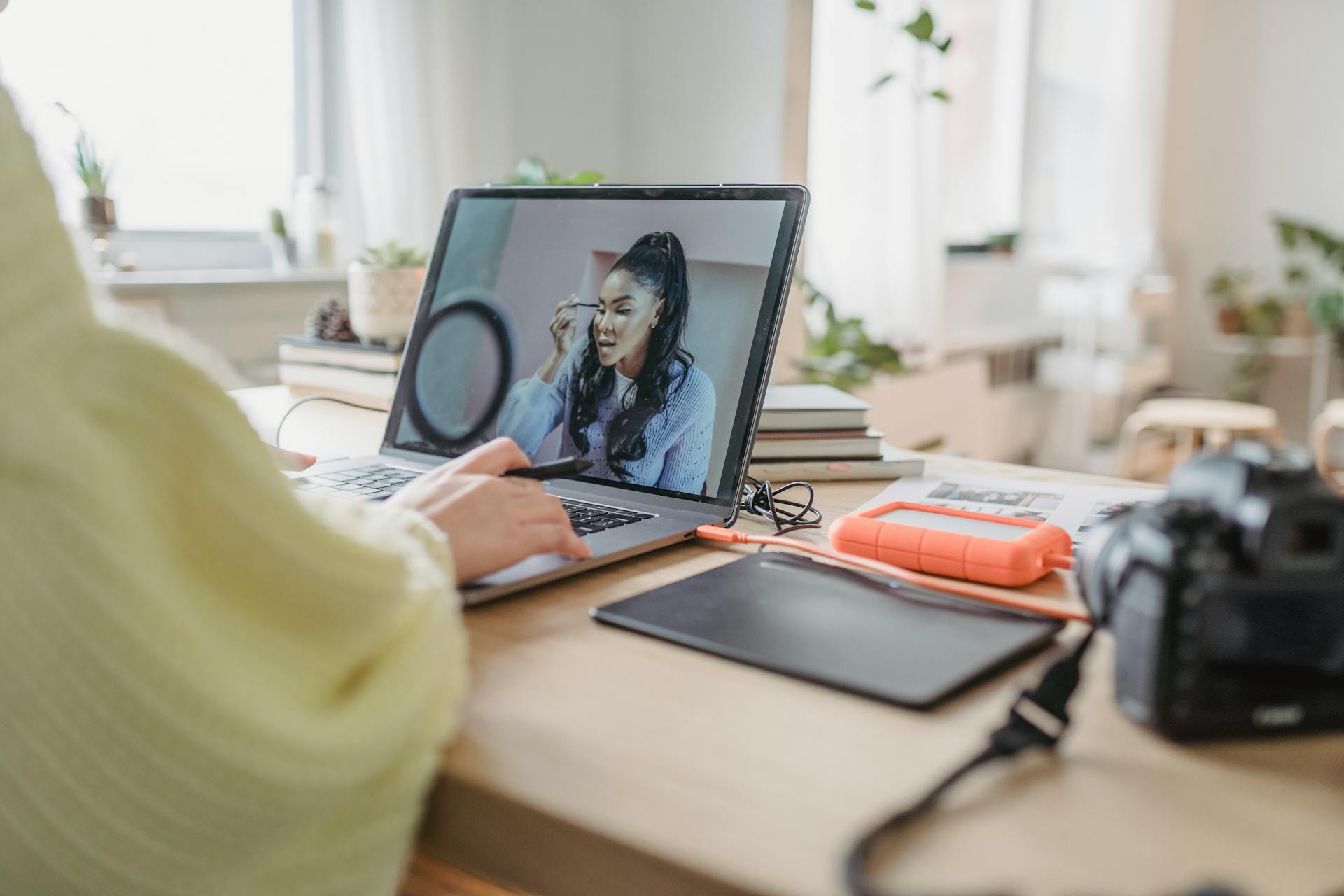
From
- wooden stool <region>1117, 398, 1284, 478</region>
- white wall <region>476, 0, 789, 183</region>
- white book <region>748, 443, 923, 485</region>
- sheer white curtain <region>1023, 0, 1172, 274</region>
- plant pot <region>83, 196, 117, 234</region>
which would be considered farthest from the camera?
sheer white curtain <region>1023, 0, 1172, 274</region>

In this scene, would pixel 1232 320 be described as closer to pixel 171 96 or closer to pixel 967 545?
pixel 171 96

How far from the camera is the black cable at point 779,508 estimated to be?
784 mm

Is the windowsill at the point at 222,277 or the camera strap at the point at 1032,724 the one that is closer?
the camera strap at the point at 1032,724

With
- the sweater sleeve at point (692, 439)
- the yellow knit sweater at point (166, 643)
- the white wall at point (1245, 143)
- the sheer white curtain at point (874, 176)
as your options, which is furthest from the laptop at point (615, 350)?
the white wall at point (1245, 143)

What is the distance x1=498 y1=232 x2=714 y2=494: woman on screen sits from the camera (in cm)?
78

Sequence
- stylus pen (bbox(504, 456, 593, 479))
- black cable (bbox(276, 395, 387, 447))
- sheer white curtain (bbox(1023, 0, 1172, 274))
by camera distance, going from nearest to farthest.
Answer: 1. stylus pen (bbox(504, 456, 593, 479))
2. black cable (bbox(276, 395, 387, 447))
3. sheer white curtain (bbox(1023, 0, 1172, 274))

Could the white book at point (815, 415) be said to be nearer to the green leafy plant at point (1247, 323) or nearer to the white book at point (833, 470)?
the white book at point (833, 470)

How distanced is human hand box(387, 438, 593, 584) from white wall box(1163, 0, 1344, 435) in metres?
4.59

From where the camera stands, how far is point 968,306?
12.0 feet

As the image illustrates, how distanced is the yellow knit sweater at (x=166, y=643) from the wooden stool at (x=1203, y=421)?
304 centimetres

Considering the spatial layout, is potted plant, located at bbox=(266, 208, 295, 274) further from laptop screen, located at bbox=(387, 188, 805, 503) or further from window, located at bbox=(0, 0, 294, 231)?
laptop screen, located at bbox=(387, 188, 805, 503)

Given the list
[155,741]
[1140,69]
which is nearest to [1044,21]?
[1140,69]

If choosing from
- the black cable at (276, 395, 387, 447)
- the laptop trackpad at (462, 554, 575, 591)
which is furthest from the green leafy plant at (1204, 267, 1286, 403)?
the laptop trackpad at (462, 554, 575, 591)

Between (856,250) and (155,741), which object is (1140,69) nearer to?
(856,250)
